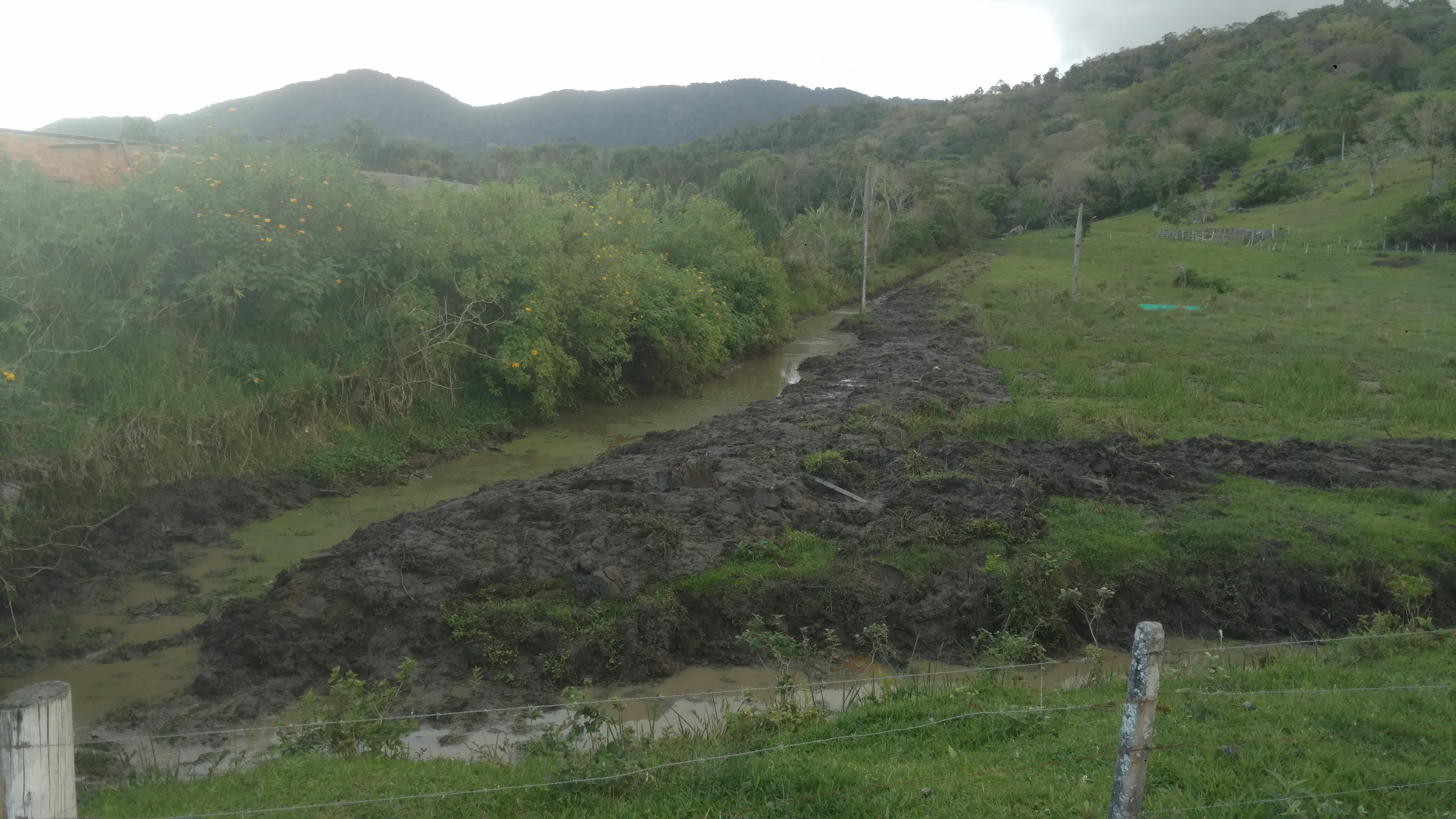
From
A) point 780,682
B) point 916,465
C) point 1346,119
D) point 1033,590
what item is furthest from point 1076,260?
point 1346,119

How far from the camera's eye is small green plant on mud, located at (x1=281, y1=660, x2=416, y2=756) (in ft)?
17.0

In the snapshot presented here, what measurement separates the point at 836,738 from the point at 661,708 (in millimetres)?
1906

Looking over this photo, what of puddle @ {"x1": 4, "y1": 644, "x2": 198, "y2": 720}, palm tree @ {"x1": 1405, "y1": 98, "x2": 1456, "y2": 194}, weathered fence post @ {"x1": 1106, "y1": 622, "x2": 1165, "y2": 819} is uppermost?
palm tree @ {"x1": 1405, "y1": 98, "x2": 1456, "y2": 194}

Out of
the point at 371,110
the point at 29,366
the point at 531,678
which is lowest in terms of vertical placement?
the point at 531,678

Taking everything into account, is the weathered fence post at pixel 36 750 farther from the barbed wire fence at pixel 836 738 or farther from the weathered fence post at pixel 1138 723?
the weathered fence post at pixel 1138 723

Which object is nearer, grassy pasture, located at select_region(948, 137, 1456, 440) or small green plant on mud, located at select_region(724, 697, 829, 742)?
small green plant on mud, located at select_region(724, 697, 829, 742)

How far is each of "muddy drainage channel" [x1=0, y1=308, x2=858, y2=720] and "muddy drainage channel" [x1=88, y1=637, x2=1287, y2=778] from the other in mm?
866

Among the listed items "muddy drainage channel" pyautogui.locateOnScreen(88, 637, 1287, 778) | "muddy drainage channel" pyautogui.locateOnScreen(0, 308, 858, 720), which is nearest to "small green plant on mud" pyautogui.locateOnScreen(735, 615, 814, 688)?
"muddy drainage channel" pyautogui.locateOnScreen(88, 637, 1287, 778)

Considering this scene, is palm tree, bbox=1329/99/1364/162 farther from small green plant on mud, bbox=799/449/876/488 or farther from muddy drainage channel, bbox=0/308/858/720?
small green plant on mud, bbox=799/449/876/488

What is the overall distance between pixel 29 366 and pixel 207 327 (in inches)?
100

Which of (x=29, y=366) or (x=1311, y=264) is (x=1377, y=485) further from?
(x=1311, y=264)

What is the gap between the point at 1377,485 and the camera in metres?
10.1

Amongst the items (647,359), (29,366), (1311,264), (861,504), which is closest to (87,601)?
(29,366)

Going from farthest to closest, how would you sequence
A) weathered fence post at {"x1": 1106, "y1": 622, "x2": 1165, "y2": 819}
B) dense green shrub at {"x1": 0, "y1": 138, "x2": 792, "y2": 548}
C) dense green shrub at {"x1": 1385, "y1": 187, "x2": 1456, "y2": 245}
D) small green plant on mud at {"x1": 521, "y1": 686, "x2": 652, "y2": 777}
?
dense green shrub at {"x1": 1385, "y1": 187, "x2": 1456, "y2": 245} < dense green shrub at {"x1": 0, "y1": 138, "x2": 792, "y2": 548} < small green plant on mud at {"x1": 521, "y1": 686, "x2": 652, "y2": 777} < weathered fence post at {"x1": 1106, "y1": 622, "x2": 1165, "y2": 819}
